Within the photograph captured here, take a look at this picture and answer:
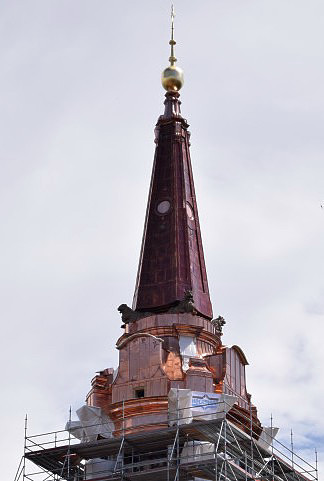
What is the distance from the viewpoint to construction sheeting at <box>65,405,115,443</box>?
6378 cm

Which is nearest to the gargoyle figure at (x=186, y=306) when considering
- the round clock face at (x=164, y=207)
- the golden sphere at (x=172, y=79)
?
the round clock face at (x=164, y=207)

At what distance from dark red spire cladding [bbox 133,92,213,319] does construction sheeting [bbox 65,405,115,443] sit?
5574mm

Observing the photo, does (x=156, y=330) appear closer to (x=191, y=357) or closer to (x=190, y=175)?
(x=191, y=357)

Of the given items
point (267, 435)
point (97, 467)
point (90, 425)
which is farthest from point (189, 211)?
point (97, 467)

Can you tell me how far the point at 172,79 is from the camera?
242 feet

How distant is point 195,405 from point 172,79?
1844cm

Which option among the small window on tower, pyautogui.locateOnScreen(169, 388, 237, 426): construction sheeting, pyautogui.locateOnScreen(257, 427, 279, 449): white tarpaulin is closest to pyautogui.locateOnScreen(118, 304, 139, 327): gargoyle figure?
the small window on tower

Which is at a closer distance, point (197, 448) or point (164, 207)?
point (197, 448)

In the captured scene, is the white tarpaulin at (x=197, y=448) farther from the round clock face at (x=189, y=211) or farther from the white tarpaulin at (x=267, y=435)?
the round clock face at (x=189, y=211)

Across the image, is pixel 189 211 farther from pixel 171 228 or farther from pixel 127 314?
pixel 127 314

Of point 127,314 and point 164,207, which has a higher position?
point 164,207

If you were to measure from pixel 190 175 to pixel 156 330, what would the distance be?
9.52 metres

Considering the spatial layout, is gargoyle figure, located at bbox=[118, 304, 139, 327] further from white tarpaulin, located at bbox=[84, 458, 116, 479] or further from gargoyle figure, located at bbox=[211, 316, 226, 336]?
white tarpaulin, located at bbox=[84, 458, 116, 479]

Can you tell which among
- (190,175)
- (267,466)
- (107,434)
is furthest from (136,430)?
(190,175)
